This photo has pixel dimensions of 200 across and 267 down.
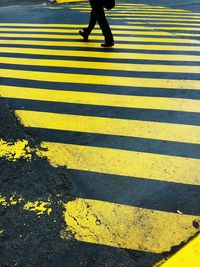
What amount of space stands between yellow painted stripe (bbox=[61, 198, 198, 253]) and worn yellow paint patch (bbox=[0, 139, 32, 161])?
102 cm

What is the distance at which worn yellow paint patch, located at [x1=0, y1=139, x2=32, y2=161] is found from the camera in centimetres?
420

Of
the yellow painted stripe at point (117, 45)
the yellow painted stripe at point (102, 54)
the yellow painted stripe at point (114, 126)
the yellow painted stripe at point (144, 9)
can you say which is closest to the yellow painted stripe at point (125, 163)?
the yellow painted stripe at point (114, 126)

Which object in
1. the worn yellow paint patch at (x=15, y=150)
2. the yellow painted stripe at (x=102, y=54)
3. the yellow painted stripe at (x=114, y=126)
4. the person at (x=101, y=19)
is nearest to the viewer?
the worn yellow paint patch at (x=15, y=150)

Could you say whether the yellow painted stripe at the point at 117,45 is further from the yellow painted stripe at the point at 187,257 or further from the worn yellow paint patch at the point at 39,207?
the yellow painted stripe at the point at 187,257

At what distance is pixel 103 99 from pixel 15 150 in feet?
5.75

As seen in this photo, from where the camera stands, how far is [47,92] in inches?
230

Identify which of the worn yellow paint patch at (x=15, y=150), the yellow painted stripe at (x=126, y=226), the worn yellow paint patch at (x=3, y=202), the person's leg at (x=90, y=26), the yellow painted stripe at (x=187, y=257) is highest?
the person's leg at (x=90, y=26)

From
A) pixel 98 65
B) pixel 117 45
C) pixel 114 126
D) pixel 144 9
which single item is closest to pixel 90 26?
pixel 117 45

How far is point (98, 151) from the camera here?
426 centimetres

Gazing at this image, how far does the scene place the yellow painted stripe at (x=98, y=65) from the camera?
6.72 m

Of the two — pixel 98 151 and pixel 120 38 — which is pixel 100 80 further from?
pixel 120 38

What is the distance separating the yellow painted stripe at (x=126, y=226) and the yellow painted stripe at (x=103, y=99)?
2215 millimetres

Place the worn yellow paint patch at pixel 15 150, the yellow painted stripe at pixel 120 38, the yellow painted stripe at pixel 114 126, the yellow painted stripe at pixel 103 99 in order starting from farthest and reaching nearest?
1. the yellow painted stripe at pixel 120 38
2. the yellow painted stripe at pixel 103 99
3. the yellow painted stripe at pixel 114 126
4. the worn yellow paint patch at pixel 15 150

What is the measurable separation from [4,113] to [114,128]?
1536 mm
